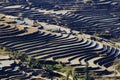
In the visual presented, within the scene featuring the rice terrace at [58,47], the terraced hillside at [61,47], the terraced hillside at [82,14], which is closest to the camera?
the rice terrace at [58,47]

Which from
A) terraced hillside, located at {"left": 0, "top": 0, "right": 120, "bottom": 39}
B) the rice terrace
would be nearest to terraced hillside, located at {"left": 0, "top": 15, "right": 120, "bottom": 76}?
the rice terrace

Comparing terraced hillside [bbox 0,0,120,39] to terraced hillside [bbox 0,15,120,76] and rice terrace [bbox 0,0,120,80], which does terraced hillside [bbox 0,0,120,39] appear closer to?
rice terrace [bbox 0,0,120,80]

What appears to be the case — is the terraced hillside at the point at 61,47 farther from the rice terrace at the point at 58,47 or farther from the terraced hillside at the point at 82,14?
the terraced hillside at the point at 82,14

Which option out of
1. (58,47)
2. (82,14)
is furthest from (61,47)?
(82,14)

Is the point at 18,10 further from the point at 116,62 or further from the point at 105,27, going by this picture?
the point at 116,62

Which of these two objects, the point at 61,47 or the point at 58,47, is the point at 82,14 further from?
the point at 58,47

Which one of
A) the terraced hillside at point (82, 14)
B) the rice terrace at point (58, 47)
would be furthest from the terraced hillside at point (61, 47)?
the terraced hillside at point (82, 14)

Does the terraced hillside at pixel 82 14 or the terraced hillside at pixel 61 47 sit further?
the terraced hillside at pixel 82 14

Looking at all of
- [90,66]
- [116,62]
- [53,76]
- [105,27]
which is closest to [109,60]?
[116,62]
